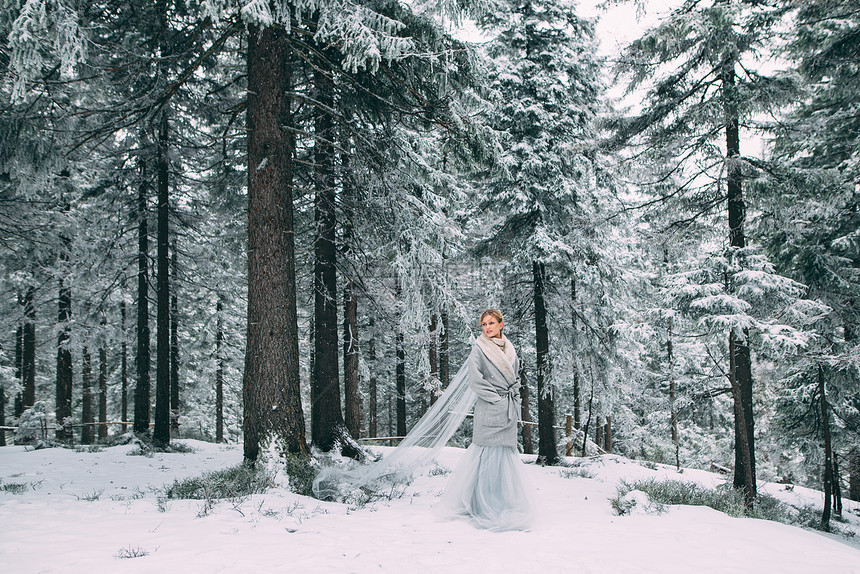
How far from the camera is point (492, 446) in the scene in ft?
20.4

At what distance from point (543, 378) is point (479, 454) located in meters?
8.11

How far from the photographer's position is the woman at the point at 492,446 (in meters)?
5.91

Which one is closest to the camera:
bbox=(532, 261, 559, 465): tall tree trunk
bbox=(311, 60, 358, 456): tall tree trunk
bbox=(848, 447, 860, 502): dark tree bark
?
bbox=(311, 60, 358, 456): tall tree trunk

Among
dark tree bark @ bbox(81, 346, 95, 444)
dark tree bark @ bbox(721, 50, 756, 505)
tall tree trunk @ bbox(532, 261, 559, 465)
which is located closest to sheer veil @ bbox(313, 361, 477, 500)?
dark tree bark @ bbox(721, 50, 756, 505)

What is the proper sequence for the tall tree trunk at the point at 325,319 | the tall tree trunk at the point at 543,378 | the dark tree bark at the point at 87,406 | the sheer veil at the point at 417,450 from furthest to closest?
the dark tree bark at the point at 87,406
the tall tree trunk at the point at 543,378
the tall tree trunk at the point at 325,319
the sheer veil at the point at 417,450

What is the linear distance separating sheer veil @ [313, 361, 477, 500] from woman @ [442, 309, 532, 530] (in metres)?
0.43

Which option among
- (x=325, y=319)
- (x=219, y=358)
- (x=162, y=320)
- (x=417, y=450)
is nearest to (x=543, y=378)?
(x=325, y=319)

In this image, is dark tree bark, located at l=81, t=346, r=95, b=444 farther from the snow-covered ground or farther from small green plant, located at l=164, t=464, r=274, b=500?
small green plant, located at l=164, t=464, r=274, b=500

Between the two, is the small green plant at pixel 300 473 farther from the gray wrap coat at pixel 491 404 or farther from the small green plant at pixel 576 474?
the small green plant at pixel 576 474

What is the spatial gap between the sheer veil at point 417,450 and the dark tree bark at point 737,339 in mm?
6750

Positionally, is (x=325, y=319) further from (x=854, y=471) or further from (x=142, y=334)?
(x=854, y=471)

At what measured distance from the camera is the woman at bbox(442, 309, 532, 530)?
233 inches

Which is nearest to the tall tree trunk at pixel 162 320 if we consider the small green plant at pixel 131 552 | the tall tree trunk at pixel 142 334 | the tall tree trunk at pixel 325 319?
the tall tree trunk at pixel 142 334

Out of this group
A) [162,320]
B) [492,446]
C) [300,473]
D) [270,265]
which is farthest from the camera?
[162,320]
